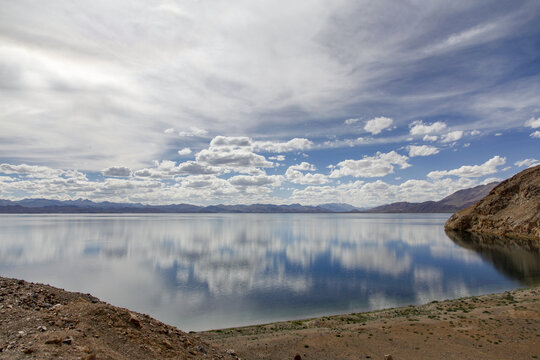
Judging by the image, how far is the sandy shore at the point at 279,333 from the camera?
9539mm

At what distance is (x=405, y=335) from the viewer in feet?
56.7

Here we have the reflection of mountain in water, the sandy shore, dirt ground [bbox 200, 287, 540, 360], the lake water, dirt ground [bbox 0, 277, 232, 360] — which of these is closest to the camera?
dirt ground [bbox 0, 277, 232, 360]

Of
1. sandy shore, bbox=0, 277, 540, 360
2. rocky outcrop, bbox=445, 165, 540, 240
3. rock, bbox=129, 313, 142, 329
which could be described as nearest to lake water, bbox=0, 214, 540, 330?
sandy shore, bbox=0, 277, 540, 360

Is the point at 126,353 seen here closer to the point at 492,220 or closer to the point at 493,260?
the point at 493,260

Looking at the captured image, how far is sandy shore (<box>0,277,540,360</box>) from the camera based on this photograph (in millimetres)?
9539

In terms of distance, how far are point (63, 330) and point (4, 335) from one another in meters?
1.55

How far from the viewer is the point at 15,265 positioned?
43.7 meters

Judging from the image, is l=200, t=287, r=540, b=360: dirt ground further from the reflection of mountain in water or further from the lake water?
the reflection of mountain in water

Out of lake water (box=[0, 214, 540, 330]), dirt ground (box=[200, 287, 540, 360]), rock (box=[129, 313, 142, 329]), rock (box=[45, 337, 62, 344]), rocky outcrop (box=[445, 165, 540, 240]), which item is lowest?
lake water (box=[0, 214, 540, 330])

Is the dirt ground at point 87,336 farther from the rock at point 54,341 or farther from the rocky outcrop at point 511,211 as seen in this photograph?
the rocky outcrop at point 511,211

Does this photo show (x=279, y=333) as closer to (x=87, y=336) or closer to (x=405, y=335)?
(x=405, y=335)

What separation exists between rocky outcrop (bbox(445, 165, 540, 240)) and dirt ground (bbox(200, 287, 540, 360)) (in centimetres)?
6840

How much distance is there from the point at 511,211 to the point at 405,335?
299 ft

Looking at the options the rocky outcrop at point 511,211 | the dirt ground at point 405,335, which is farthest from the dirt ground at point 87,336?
the rocky outcrop at point 511,211
